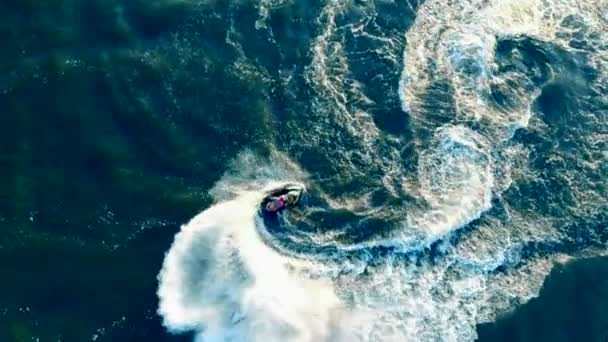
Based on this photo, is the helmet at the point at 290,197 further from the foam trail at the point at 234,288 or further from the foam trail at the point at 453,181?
the foam trail at the point at 453,181

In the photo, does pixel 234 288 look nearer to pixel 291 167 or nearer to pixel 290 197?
pixel 290 197

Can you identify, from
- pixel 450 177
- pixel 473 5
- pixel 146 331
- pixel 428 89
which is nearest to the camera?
pixel 146 331

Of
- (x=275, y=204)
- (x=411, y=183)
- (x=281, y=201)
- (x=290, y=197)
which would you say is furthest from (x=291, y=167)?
(x=411, y=183)

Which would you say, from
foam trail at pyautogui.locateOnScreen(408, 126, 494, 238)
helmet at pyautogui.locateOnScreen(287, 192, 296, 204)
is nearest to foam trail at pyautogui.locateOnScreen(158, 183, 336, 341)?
helmet at pyautogui.locateOnScreen(287, 192, 296, 204)

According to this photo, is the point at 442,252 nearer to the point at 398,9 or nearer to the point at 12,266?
the point at 398,9

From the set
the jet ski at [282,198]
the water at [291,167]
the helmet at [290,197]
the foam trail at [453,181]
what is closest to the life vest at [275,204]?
the jet ski at [282,198]

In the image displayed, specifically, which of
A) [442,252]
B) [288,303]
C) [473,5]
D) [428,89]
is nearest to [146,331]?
[288,303]

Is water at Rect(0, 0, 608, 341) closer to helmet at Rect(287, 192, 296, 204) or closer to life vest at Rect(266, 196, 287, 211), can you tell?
helmet at Rect(287, 192, 296, 204)
